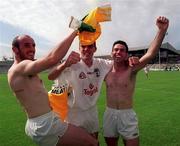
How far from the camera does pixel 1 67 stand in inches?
3634

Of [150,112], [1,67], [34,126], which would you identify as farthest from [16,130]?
[1,67]

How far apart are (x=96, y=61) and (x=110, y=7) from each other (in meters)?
1.14

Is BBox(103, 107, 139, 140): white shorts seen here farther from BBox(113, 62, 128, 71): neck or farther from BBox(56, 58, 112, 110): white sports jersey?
BBox(113, 62, 128, 71): neck

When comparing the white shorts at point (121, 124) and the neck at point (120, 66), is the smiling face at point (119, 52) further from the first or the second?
the white shorts at point (121, 124)

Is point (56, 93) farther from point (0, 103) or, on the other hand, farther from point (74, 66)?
point (0, 103)

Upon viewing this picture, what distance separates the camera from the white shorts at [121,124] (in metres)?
6.15

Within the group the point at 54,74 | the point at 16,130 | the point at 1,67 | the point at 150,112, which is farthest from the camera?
the point at 1,67

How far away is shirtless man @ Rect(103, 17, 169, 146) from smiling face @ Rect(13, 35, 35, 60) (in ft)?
5.55

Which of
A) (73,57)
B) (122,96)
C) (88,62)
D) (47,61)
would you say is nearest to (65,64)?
(73,57)

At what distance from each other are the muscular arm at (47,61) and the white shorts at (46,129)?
0.61 metres

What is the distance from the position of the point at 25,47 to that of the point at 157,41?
218cm

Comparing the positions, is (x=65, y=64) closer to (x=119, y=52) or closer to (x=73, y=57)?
(x=73, y=57)

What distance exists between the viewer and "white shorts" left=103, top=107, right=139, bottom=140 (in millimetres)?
6152

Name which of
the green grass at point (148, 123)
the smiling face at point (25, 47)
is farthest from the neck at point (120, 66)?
the green grass at point (148, 123)
